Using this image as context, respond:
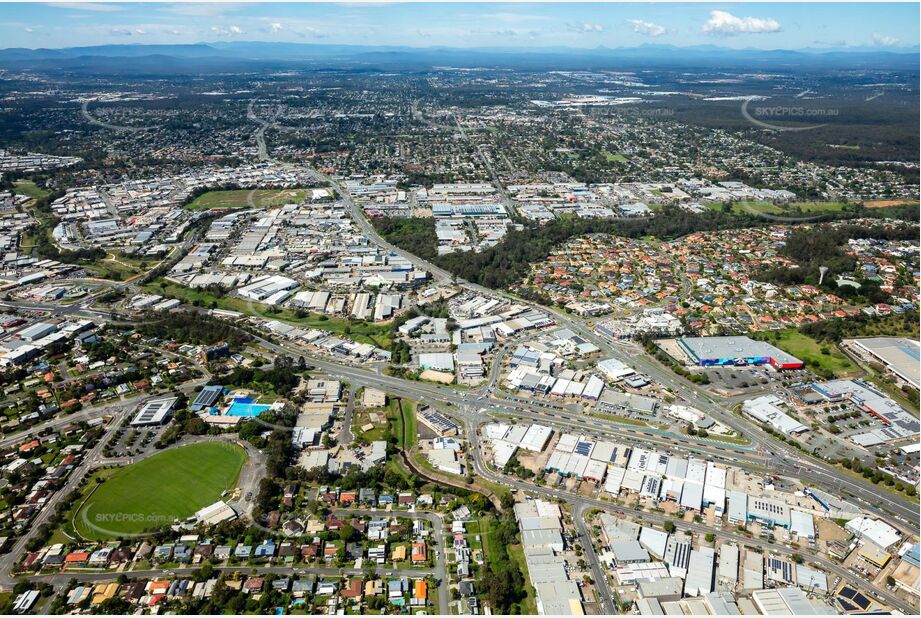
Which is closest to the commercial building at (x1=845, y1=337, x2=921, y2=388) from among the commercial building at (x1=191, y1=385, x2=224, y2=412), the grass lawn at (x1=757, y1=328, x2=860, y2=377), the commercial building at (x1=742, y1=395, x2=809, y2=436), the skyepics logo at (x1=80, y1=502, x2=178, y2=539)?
the grass lawn at (x1=757, y1=328, x2=860, y2=377)

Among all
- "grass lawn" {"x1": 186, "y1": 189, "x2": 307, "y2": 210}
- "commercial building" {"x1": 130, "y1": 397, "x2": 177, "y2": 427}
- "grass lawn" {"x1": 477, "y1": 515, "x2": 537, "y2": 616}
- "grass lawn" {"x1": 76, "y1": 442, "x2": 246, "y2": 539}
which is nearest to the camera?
"grass lawn" {"x1": 477, "y1": 515, "x2": 537, "y2": 616}

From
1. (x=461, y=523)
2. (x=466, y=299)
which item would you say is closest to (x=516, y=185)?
(x=466, y=299)

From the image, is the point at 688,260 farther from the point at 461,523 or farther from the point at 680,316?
the point at 461,523

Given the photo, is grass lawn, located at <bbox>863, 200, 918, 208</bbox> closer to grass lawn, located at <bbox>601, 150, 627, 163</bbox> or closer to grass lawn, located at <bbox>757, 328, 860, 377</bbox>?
grass lawn, located at <bbox>601, 150, 627, 163</bbox>

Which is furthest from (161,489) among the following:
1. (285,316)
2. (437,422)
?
(285,316)

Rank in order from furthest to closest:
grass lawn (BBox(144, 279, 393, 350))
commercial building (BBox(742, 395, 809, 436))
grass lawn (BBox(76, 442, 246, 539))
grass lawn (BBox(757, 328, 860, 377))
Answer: grass lawn (BBox(144, 279, 393, 350)) → grass lawn (BBox(757, 328, 860, 377)) → commercial building (BBox(742, 395, 809, 436)) → grass lawn (BBox(76, 442, 246, 539))

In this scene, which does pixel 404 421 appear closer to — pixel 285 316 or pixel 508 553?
pixel 508 553

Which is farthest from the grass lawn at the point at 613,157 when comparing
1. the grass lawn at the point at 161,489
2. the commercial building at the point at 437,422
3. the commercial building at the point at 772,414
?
the grass lawn at the point at 161,489
